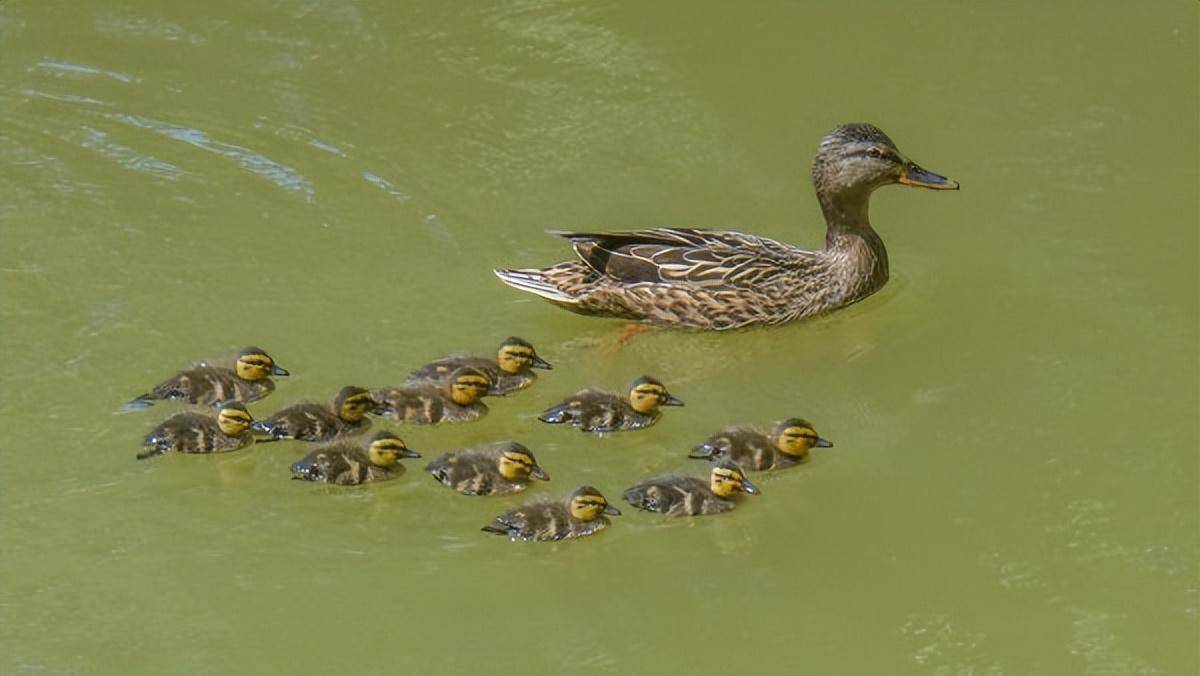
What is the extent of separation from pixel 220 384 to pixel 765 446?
5.47 feet

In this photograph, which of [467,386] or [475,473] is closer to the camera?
[475,473]

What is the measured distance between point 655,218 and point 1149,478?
2344 millimetres

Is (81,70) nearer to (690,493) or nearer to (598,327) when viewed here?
(598,327)

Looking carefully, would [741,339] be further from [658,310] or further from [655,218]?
[655,218]

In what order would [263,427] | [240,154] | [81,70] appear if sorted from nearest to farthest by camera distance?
[263,427] → [240,154] → [81,70]

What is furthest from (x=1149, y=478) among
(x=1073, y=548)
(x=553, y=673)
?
(x=553, y=673)

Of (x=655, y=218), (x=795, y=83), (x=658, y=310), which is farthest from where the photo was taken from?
(x=795, y=83)

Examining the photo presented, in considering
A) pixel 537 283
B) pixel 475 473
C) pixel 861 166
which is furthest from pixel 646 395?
pixel 861 166

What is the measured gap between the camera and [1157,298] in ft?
22.6

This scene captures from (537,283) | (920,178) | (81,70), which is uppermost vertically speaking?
(920,178)

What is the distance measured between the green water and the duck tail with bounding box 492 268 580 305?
0.36 feet

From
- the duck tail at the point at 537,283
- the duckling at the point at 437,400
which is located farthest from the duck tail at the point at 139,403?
the duck tail at the point at 537,283

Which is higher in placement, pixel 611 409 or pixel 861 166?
pixel 861 166

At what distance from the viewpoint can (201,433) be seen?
581 cm
